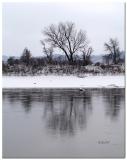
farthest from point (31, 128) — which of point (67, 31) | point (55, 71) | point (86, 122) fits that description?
point (55, 71)

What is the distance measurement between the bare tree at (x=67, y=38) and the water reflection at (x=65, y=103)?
1759 mm

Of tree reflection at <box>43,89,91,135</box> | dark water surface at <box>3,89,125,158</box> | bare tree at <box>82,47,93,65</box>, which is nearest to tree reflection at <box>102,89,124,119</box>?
dark water surface at <box>3,89,125,158</box>

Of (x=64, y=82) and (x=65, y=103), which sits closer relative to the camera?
(x=65, y=103)

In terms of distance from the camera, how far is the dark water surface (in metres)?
8.38

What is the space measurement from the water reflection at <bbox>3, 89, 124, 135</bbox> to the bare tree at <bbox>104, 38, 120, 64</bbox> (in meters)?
1.38

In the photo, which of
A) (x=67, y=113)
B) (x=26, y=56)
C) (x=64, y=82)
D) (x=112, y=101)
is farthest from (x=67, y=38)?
(x=67, y=113)

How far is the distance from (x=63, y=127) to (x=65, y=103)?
10.1 feet

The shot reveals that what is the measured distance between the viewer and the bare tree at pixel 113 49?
1413 cm

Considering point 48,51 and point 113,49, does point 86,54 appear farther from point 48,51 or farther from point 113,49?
point 48,51

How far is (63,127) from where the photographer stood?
31.3 feet

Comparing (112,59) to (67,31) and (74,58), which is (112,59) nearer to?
(74,58)

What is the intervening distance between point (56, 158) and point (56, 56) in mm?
8295

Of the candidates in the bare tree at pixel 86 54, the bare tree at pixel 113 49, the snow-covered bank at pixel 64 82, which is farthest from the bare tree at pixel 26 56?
the bare tree at pixel 113 49

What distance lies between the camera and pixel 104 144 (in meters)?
8.81
